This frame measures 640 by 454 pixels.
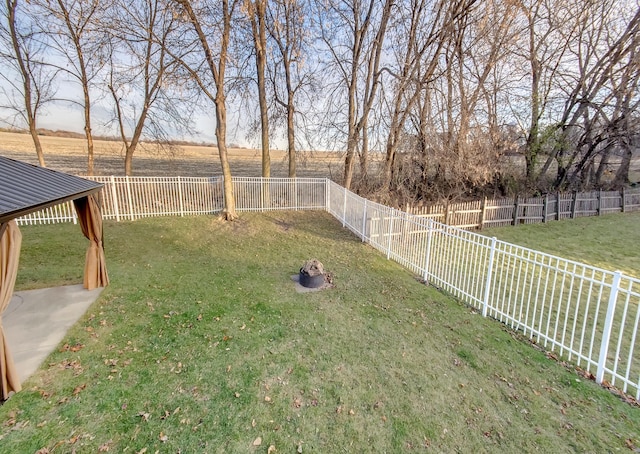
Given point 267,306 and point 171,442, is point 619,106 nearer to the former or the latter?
point 267,306

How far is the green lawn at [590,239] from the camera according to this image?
26.8 ft

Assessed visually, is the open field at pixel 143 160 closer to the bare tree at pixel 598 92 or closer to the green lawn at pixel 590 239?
the green lawn at pixel 590 239

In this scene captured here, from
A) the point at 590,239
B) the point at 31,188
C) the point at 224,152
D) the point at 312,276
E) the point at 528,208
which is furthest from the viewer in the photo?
the point at 528,208

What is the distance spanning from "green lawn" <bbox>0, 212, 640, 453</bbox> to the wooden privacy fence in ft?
19.7

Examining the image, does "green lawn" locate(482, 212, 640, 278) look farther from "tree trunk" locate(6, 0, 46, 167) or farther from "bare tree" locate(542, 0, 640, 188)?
"tree trunk" locate(6, 0, 46, 167)

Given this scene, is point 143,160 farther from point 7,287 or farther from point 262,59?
point 7,287

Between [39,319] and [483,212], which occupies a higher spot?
[483,212]

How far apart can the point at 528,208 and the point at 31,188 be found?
15.5 meters

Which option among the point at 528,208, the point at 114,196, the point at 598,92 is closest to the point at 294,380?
the point at 114,196

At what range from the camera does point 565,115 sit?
13750mm

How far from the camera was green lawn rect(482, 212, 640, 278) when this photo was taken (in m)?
8.16

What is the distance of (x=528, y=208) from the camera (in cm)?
1237

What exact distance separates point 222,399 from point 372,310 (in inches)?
103

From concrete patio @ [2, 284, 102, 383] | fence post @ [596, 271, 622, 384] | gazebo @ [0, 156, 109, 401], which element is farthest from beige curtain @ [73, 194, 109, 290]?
fence post @ [596, 271, 622, 384]
